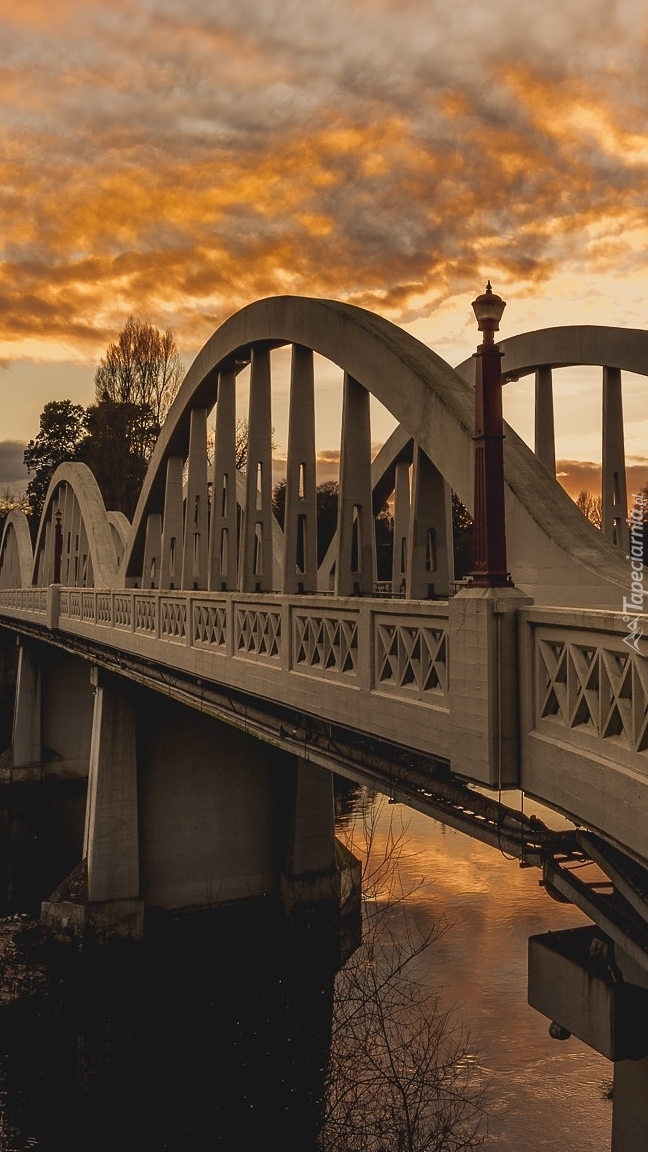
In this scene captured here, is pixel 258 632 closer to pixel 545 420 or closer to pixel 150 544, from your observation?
pixel 545 420

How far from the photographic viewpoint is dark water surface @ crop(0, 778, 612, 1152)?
1382 centimetres

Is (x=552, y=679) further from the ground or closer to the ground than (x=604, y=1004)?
further from the ground

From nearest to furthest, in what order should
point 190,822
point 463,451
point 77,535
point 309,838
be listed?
point 463,451 → point 309,838 → point 190,822 → point 77,535

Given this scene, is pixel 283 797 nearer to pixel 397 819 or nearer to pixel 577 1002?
pixel 397 819

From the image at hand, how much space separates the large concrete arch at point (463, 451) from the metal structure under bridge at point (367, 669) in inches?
1.1

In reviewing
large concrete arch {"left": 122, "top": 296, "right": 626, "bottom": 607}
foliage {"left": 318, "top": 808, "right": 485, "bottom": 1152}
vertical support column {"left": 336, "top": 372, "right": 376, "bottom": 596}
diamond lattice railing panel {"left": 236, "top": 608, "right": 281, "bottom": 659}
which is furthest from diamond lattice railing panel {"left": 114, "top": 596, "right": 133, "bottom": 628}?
vertical support column {"left": 336, "top": 372, "right": 376, "bottom": 596}

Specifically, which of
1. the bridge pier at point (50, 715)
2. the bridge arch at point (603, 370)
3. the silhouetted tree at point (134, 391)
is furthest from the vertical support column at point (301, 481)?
the silhouetted tree at point (134, 391)

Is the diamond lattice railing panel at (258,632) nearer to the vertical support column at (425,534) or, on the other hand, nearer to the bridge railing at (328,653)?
the bridge railing at (328,653)

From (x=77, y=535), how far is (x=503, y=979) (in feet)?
81.7

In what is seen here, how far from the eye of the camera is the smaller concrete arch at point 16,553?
45084 millimetres

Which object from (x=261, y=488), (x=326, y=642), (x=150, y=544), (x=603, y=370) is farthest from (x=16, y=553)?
(x=326, y=642)

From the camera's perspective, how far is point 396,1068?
47.5 feet

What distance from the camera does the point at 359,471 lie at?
35.5 ft

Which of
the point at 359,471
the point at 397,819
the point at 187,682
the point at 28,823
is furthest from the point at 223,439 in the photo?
the point at 28,823
